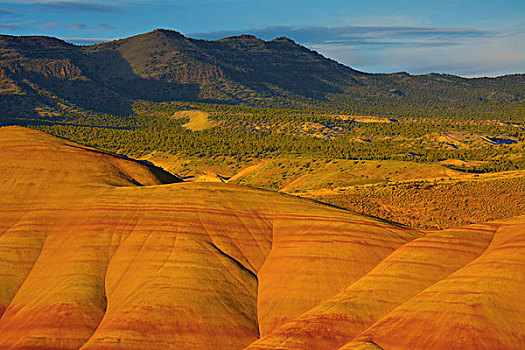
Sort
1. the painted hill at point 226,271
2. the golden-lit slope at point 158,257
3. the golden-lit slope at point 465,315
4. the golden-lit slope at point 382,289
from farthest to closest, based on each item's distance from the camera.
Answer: the golden-lit slope at point 158,257, the painted hill at point 226,271, the golden-lit slope at point 382,289, the golden-lit slope at point 465,315

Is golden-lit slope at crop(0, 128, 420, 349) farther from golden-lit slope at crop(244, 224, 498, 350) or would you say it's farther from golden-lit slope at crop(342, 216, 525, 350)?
golden-lit slope at crop(342, 216, 525, 350)

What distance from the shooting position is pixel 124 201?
4734 cm

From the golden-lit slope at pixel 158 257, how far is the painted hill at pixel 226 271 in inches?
4.4

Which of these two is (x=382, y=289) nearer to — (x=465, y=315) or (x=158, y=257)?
(x=465, y=315)

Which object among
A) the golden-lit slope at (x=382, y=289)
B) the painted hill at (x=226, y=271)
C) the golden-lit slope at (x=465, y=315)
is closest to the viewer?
the golden-lit slope at (x=465, y=315)

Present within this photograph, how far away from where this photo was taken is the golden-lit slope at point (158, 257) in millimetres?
34844

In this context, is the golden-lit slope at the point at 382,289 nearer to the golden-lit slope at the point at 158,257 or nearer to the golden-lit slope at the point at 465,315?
the golden-lit slope at the point at 465,315

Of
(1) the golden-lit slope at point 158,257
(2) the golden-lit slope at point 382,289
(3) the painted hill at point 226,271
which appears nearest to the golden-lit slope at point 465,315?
(3) the painted hill at point 226,271

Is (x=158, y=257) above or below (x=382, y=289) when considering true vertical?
above

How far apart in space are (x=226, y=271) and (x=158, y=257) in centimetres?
526

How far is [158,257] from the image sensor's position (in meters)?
41.2

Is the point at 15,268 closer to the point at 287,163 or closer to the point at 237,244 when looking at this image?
the point at 237,244

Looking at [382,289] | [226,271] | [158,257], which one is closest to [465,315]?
[382,289]

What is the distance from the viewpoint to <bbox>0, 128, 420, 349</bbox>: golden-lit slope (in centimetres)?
3484
